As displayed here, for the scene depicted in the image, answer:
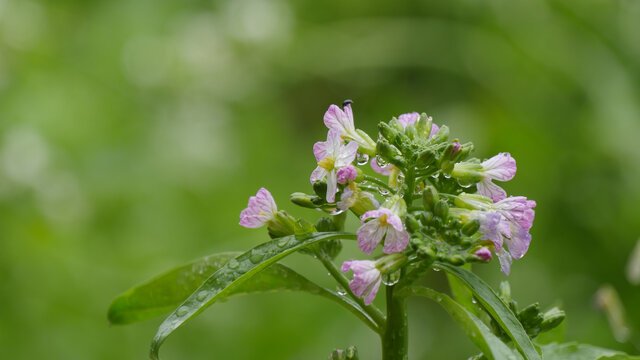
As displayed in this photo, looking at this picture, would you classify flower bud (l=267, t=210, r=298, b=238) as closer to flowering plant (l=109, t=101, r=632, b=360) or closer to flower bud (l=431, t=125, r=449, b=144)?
flowering plant (l=109, t=101, r=632, b=360)

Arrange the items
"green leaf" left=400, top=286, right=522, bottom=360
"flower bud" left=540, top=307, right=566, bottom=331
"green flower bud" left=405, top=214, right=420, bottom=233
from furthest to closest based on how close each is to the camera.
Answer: "flower bud" left=540, top=307, right=566, bottom=331 → "green flower bud" left=405, top=214, right=420, bottom=233 → "green leaf" left=400, top=286, right=522, bottom=360

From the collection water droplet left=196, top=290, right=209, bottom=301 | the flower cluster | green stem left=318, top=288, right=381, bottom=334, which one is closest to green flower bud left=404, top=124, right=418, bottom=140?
the flower cluster

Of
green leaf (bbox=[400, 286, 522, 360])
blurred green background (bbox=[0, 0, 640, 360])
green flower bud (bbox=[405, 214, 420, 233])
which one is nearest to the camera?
green leaf (bbox=[400, 286, 522, 360])

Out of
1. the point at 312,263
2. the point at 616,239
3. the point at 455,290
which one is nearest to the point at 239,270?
the point at 455,290

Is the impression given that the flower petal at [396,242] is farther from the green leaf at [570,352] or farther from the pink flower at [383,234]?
the green leaf at [570,352]

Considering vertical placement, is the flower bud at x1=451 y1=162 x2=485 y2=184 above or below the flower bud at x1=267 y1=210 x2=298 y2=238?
above

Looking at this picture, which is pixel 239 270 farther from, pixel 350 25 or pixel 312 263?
pixel 350 25

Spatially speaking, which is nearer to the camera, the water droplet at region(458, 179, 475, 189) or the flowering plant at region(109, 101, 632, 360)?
the flowering plant at region(109, 101, 632, 360)
